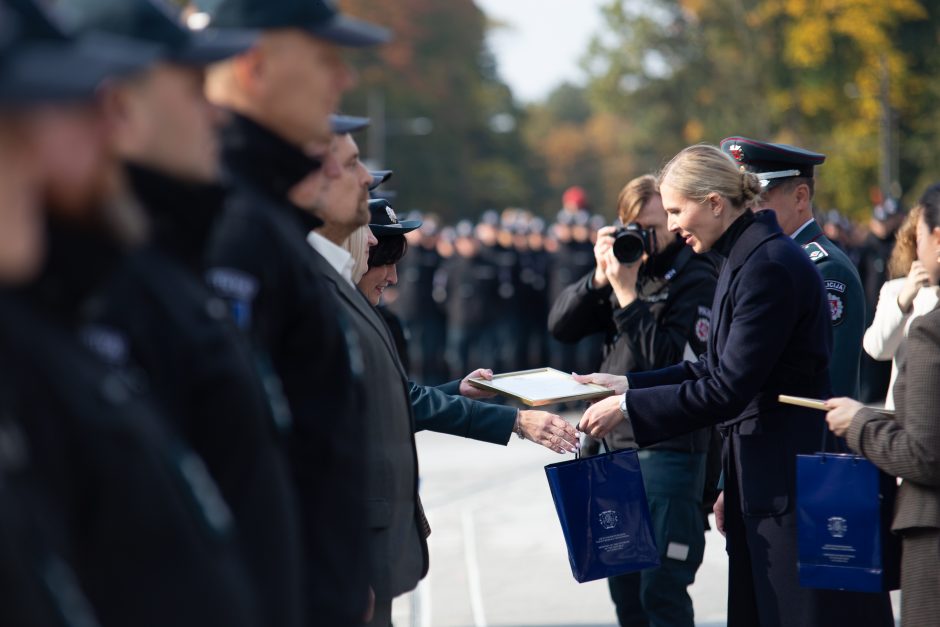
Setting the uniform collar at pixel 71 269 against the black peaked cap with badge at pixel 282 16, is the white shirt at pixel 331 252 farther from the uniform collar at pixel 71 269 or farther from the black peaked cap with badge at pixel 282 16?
the uniform collar at pixel 71 269

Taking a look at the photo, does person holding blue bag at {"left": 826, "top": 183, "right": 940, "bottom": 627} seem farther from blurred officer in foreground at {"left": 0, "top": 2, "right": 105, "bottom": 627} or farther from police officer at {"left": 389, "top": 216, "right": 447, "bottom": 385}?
police officer at {"left": 389, "top": 216, "right": 447, "bottom": 385}

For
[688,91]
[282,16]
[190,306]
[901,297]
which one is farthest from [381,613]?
[688,91]

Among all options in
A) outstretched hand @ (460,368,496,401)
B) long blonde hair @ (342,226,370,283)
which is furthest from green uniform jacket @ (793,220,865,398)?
long blonde hair @ (342,226,370,283)

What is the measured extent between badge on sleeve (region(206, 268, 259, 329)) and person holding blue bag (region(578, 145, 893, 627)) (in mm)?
2342

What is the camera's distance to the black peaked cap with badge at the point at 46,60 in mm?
1543

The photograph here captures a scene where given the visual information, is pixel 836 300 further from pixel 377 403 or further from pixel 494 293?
pixel 494 293

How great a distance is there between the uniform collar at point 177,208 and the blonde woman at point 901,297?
344 centimetres

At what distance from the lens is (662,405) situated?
482 cm

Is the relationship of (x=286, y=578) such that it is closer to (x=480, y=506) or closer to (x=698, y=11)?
(x=480, y=506)

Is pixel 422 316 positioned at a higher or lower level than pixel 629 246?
lower

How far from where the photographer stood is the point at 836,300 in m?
5.28

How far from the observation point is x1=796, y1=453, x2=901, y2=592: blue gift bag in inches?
162

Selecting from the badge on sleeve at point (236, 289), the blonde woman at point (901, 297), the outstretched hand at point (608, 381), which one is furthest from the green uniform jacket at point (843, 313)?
the badge on sleeve at point (236, 289)

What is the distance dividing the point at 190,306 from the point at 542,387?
2.97 meters
